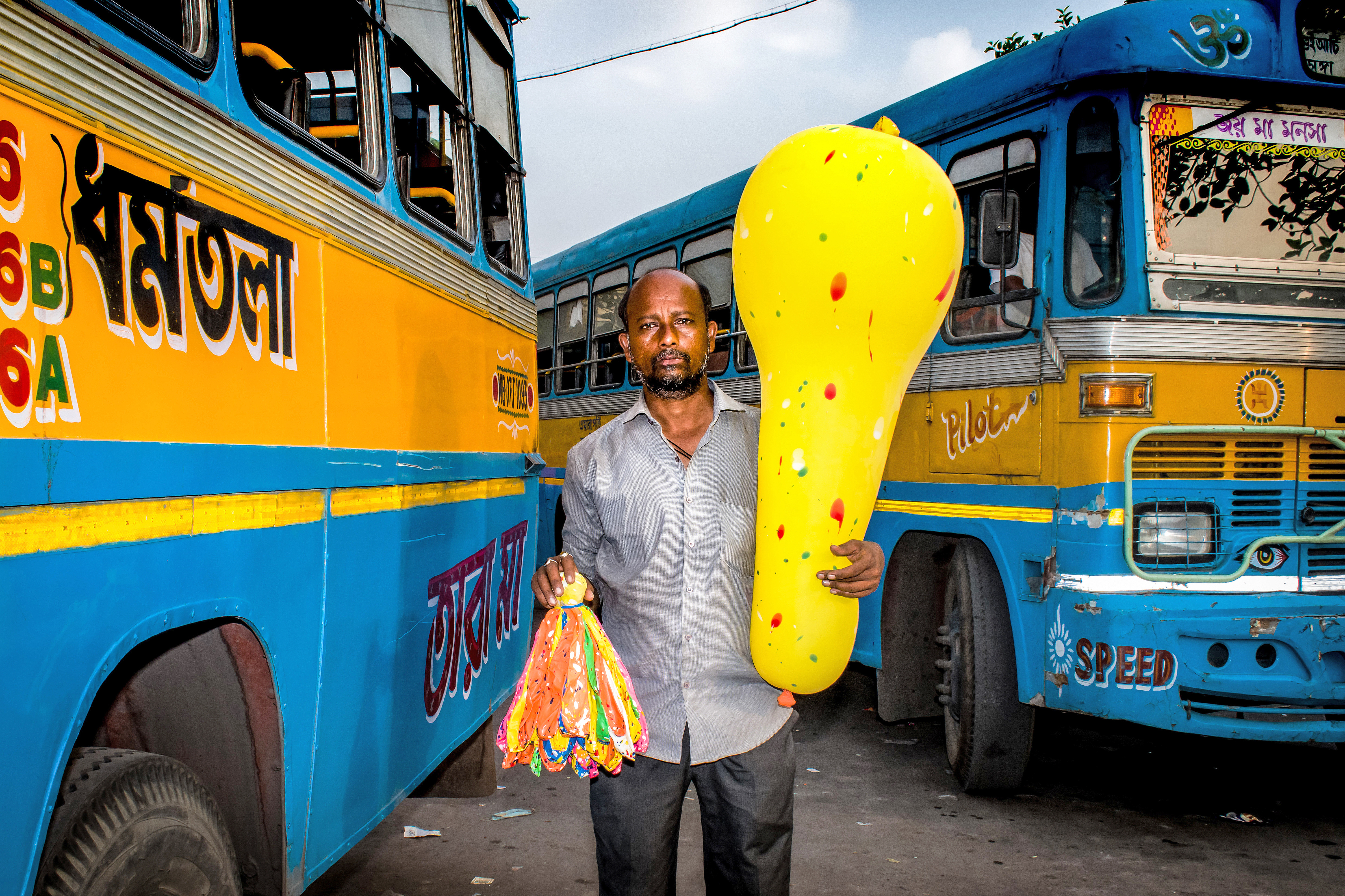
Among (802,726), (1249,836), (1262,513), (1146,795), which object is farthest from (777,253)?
(802,726)

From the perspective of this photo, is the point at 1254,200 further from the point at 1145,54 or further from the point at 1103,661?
the point at 1103,661

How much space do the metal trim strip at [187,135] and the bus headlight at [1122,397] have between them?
2.69 meters

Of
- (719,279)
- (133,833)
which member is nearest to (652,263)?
(719,279)

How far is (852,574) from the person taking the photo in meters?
1.90

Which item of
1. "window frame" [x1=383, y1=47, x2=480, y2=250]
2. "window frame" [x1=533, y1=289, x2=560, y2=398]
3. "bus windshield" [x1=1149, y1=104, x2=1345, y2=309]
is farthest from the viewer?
"window frame" [x1=533, y1=289, x2=560, y2=398]

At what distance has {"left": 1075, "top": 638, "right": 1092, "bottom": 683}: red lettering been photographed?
4.03 metres

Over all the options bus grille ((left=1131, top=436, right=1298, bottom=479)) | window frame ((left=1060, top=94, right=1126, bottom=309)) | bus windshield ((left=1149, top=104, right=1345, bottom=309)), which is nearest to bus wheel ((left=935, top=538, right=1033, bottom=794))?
bus grille ((left=1131, top=436, right=1298, bottom=479))

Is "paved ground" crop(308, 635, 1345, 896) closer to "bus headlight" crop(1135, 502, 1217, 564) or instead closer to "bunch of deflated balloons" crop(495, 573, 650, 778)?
"bus headlight" crop(1135, 502, 1217, 564)

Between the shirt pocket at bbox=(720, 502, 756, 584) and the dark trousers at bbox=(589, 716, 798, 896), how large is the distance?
1.27 ft

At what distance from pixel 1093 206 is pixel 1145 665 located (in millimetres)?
1941

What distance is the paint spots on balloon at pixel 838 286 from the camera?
191 cm

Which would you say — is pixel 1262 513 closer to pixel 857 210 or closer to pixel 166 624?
pixel 857 210

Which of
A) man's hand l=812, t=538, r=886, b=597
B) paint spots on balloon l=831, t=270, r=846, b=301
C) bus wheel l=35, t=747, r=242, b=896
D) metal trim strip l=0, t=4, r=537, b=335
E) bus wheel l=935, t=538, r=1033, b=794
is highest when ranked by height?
metal trim strip l=0, t=4, r=537, b=335

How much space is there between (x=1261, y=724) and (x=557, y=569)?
10.8 ft
